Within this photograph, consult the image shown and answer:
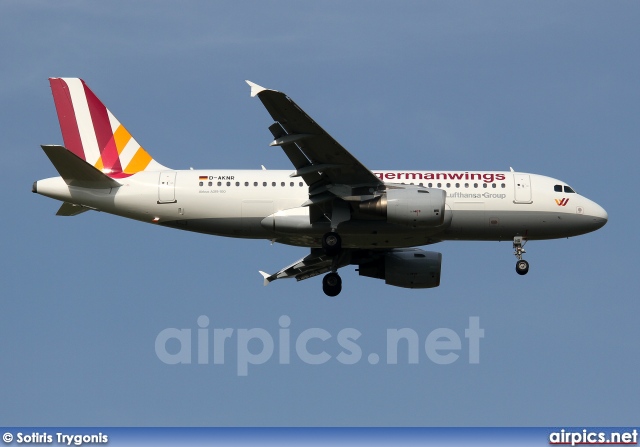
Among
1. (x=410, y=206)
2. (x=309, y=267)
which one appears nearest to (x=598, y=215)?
(x=410, y=206)

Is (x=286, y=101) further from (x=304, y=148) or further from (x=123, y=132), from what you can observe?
(x=123, y=132)

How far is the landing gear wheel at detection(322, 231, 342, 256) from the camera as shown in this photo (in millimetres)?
51781

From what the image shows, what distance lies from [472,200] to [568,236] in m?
4.71

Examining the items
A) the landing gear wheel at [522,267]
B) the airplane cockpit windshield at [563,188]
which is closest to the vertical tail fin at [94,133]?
the landing gear wheel at [522,267]

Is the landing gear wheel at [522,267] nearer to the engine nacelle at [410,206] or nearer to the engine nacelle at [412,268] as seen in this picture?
the engine nacelle at [412,268]

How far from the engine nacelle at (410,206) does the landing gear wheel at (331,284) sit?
5.42 metres

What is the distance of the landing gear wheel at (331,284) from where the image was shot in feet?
182

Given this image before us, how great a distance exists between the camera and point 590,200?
2156 inches

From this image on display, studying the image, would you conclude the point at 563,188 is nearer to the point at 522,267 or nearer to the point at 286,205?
the point at 522,267

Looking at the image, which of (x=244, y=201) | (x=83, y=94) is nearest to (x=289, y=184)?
(x=244, y=201)

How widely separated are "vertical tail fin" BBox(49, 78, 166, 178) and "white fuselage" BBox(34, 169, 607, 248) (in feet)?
6.17

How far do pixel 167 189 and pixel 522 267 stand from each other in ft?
48.3

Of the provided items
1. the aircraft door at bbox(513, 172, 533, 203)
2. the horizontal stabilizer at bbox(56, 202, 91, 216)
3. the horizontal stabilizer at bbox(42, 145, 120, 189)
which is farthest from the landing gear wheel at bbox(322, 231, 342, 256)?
the horizontal stabilizer at bbox(56, 202, 91, 216)

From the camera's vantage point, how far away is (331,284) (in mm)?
55594
